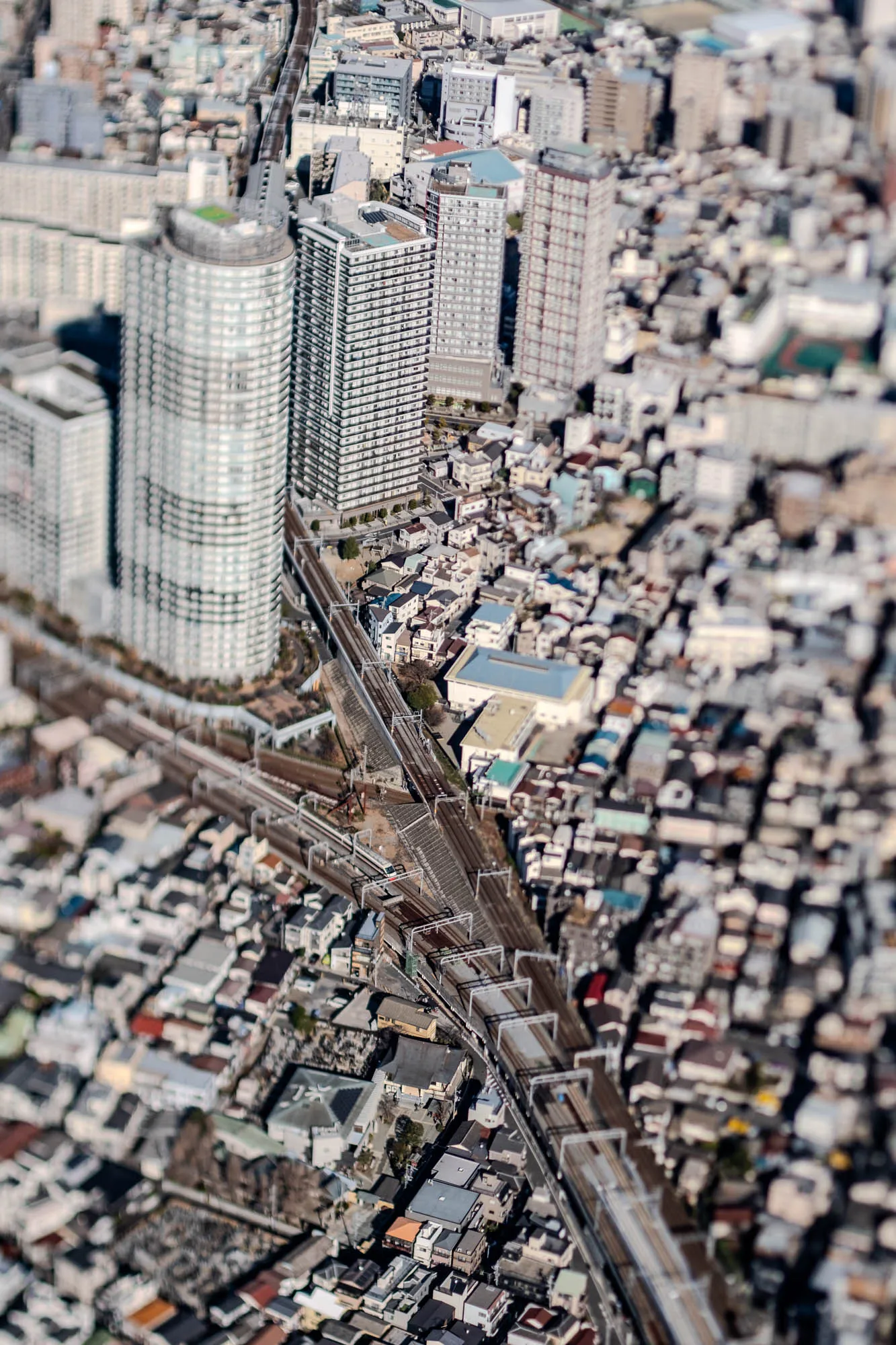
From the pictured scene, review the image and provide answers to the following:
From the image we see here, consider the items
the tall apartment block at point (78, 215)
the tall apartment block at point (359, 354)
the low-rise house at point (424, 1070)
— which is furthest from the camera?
the tall apartment block at point (359, 354)

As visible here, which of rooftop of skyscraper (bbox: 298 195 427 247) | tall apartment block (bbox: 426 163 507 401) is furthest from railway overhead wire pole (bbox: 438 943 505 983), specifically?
tall apartment block (bbox: 426 163 507 401)

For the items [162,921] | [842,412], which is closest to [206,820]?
[162,921]

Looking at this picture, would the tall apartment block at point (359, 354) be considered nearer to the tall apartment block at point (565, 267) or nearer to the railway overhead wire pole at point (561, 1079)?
the tall apartment block at point (565, 267)

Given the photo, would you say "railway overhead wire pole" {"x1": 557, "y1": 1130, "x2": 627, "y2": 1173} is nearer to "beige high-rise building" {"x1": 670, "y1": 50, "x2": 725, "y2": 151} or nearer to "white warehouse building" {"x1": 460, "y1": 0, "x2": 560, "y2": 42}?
"beige high-rise building" {"x1": 670, "y1": 50, "x2": 725, "y2": 151}

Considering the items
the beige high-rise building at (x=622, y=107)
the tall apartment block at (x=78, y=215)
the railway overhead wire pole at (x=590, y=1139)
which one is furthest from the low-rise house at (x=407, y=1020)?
the beige high-rise building at (x=622, y=107)

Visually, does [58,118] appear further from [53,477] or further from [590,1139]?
[590,1139]

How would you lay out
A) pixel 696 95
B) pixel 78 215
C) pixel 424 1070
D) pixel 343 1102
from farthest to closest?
pixel 78 215 < pixel 696 95 < pixel 424 1070 < pixel 343 1102

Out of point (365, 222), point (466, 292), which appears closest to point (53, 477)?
point (365, 222)
